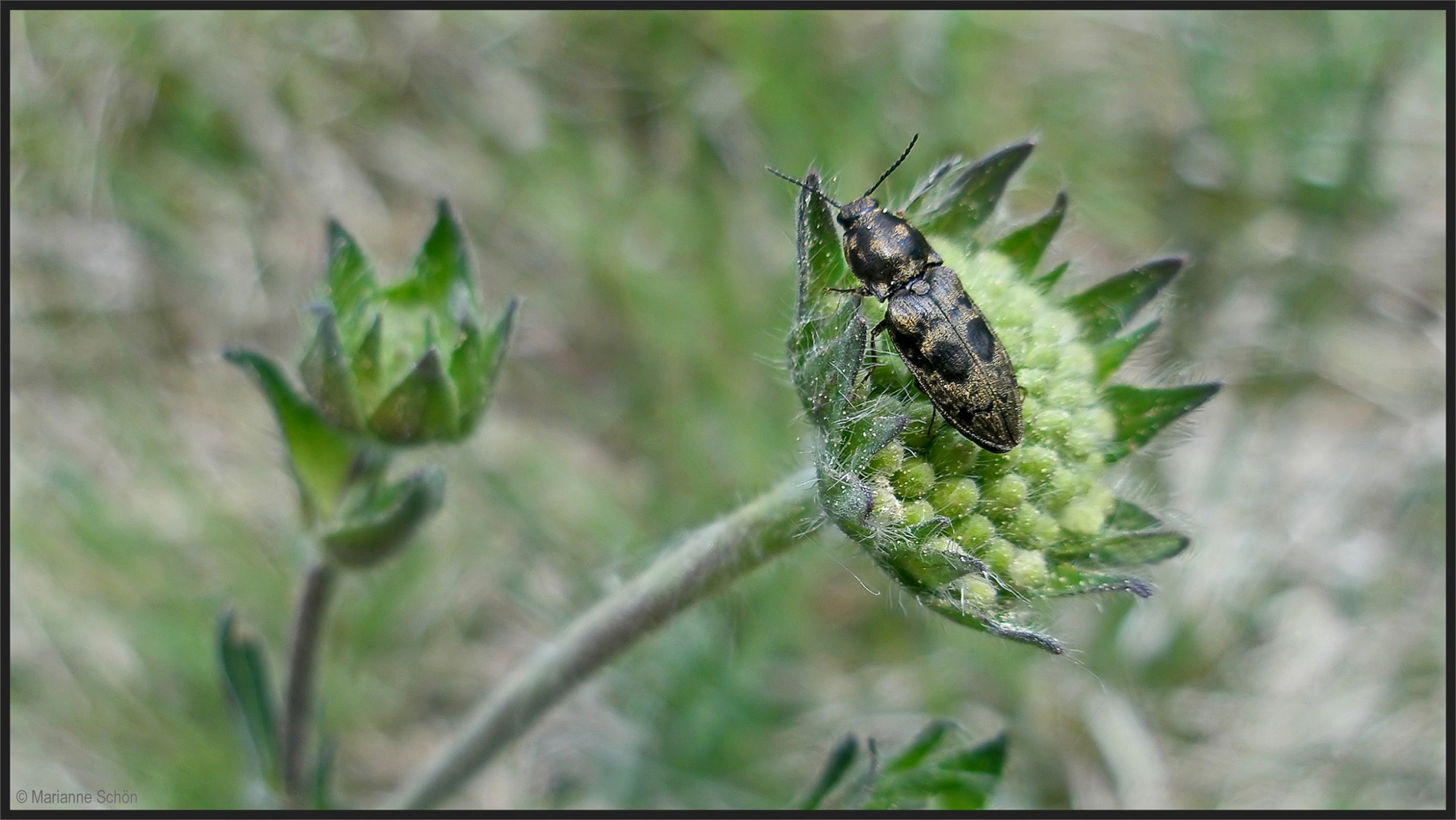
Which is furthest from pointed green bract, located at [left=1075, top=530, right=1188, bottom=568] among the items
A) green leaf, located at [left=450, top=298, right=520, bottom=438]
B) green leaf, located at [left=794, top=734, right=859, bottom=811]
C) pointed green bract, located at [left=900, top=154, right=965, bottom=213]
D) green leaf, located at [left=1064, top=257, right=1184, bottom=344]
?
green leaf, located at [left=450, top=298, right=520, bottom=438]

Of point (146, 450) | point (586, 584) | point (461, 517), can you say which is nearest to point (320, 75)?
point (146, 450)

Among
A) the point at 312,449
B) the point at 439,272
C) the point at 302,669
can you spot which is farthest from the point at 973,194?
the point at 302,669

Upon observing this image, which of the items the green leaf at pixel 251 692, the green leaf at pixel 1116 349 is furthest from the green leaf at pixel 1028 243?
the green leaf at pixel 251 692

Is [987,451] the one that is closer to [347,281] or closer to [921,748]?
[921,748]

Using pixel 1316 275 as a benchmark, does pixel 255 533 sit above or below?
below

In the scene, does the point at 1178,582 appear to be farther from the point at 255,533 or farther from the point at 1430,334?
the point at 255,533

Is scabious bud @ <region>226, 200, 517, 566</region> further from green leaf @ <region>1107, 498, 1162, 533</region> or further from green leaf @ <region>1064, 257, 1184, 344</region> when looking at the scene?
green leaf @ <region>1107, 498, 1162, 533</region>

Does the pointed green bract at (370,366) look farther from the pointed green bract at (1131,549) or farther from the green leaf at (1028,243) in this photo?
the pointed green bract at (1131,549)
